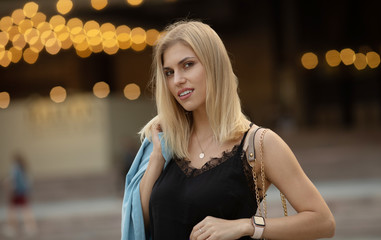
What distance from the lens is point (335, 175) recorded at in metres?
17.0

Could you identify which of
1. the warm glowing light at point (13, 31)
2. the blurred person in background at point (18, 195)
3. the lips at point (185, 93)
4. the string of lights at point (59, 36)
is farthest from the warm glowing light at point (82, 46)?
the lips at point (185, 93)

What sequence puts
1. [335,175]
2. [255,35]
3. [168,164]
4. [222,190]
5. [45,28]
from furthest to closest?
[255,35] → [45,28] → [335,175] → [168,164] → [222,190]

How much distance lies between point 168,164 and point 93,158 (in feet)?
57.5

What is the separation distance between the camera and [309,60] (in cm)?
2848

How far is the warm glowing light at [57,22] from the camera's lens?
22.3 metres

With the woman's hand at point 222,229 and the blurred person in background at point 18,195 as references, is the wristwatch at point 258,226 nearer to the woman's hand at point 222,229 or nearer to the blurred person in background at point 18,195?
the woman's hand at point 222,229

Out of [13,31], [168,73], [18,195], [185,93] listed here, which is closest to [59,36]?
[13,31]

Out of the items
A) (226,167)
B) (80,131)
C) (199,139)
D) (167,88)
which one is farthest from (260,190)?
(80,131)

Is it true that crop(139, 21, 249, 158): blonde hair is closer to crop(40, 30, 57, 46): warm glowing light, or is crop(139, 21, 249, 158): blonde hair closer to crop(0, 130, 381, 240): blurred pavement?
crop(0, 130, 381, 240): blurred pavement

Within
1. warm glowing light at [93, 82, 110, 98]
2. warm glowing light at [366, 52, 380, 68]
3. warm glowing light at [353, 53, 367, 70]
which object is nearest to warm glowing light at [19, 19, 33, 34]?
warm glowing light at [93, 82, 110, 98]

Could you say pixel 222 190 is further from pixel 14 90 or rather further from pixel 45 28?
pixel 14 90

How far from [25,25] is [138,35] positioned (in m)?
6.20

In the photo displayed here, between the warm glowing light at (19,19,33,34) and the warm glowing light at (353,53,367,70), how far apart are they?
15.2m

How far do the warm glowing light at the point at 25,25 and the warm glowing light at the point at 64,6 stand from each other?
4.66 feet
